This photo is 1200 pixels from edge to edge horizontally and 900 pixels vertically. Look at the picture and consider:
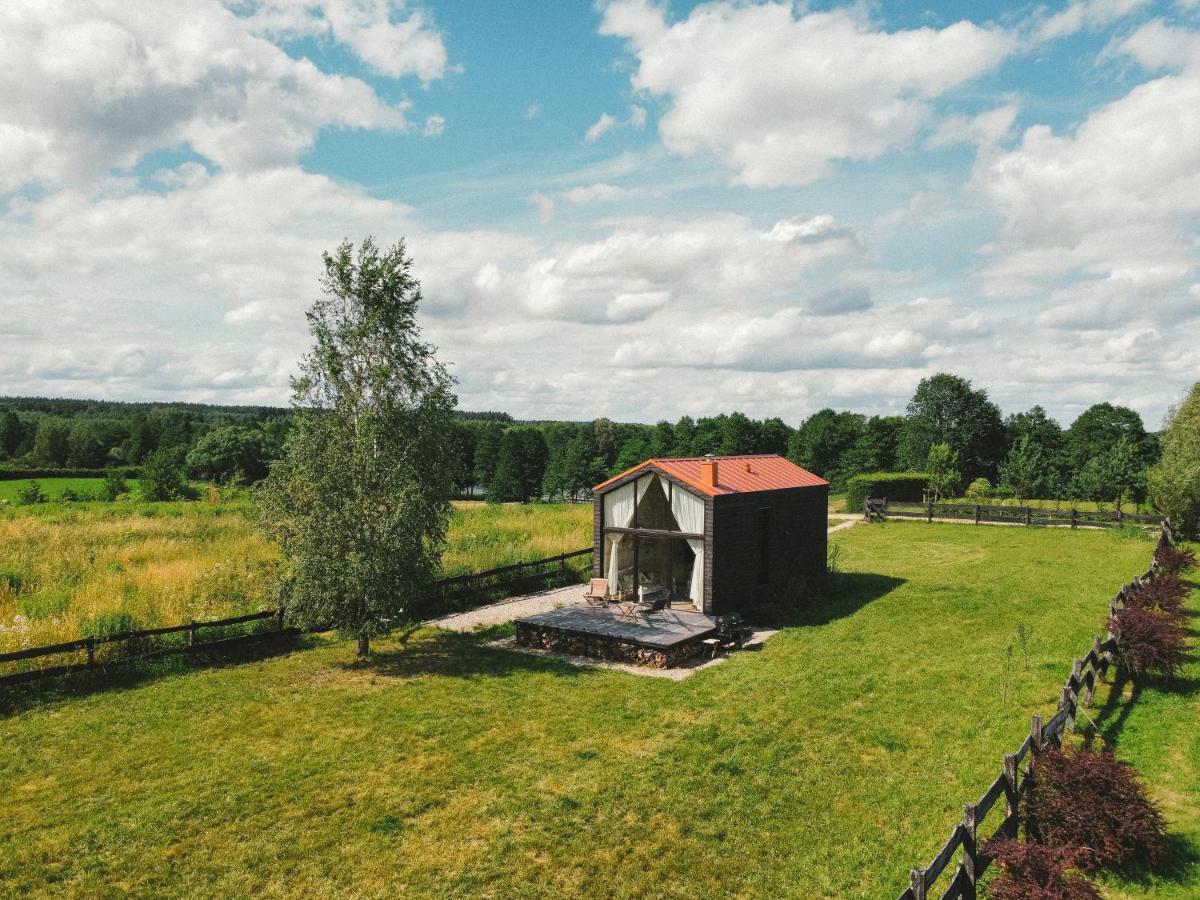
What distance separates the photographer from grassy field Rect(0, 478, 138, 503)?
51.7m

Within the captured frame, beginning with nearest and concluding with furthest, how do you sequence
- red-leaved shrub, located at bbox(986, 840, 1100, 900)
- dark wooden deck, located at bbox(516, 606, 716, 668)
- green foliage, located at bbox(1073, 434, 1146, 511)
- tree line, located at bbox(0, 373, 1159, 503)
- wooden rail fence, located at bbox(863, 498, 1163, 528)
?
red-leaved shrub, located at bbox(986, 840, 1100, 900), dark wooden deck, located at bbox(516, 606, 716, 668), wooden rail fence, located at bbox(863, 498, 1163, 528), green foliage, located at bbox(1073, 434, 1146, 511), tree line, located at bbox(0, 373, 1159, 503)

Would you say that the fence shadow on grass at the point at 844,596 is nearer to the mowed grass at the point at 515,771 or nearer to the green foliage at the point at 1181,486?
the mowed grass at the point at 515,771

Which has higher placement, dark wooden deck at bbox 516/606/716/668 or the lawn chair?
the lawn chair

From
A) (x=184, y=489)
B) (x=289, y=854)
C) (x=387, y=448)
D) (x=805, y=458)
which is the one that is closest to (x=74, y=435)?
(x=184, y=489)

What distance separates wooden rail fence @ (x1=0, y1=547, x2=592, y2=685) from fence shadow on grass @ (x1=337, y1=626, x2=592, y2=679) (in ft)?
8.35

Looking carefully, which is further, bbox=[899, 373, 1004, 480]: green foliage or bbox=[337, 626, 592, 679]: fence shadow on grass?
bbox=[899, 373, 1004, 480]: green foliage

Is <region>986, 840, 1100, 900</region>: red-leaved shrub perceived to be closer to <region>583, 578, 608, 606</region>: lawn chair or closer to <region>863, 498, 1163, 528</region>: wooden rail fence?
<region>583, 578, 608, 606</region>: lawn chair

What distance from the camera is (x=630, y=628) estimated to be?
54.5 feet

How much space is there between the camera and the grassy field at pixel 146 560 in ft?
52.6

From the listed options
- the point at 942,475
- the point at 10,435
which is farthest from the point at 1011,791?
the point at 10,435

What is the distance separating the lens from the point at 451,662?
613 inches

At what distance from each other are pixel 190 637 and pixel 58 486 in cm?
5577

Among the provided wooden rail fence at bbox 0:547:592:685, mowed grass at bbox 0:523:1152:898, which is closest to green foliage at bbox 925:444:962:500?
mowed grass at bbox 0:523:1152:898

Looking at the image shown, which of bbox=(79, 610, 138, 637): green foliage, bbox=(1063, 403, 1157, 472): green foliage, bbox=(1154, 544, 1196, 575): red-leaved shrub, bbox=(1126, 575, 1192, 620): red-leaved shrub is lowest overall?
bbox=(79, 610, 138, 637): green foliage
